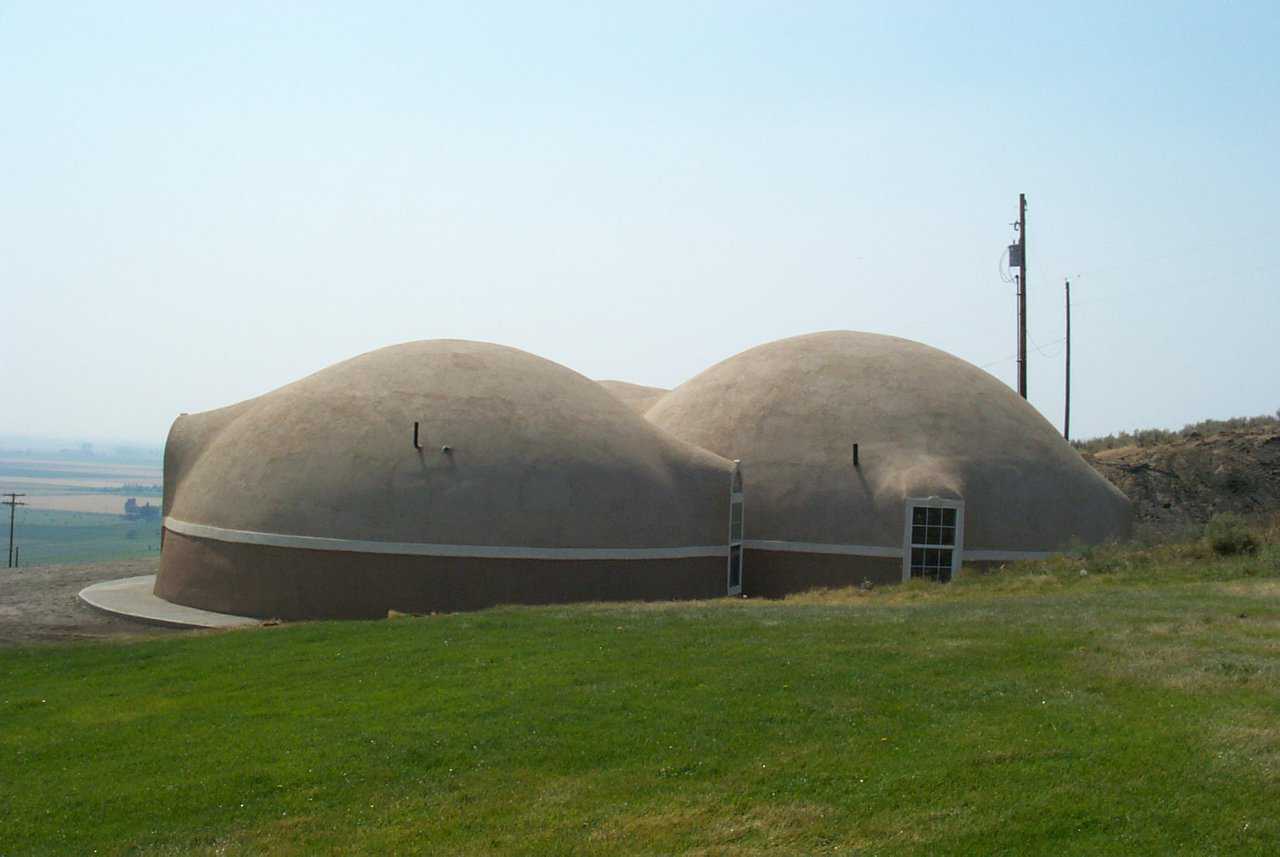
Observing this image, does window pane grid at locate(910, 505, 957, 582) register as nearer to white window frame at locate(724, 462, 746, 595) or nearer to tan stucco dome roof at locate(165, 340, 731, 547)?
white window frame at locate(724, 462, 746, 595)

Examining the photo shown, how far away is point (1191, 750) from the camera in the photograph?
28.4 feet

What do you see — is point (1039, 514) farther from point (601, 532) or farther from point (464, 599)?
point (464, 599)

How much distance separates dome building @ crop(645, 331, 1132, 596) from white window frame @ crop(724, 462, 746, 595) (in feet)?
0.91

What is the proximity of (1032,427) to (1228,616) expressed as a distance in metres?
13.6

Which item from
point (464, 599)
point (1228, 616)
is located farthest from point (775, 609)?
point (464, 599)

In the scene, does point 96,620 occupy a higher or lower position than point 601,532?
lower

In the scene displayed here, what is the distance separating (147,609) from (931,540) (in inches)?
585

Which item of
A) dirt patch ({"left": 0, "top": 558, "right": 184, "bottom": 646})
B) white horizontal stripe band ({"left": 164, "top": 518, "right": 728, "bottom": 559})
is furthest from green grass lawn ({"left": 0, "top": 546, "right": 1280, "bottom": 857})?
white horizontal stripe band ({"left": 164, "top": 518, "right": 728, "bottom": 559})

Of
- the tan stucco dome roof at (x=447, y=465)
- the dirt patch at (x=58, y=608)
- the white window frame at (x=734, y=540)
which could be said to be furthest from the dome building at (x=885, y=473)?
the dirt patch at (x=58, y=608)

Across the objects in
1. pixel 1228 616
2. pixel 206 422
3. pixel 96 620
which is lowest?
pixel 96 620

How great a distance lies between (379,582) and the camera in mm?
21750

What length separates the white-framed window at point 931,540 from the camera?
24.2m

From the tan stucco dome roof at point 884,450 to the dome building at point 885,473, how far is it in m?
0.03

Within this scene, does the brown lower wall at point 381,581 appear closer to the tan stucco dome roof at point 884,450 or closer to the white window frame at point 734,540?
the white window frame at point 734,540
